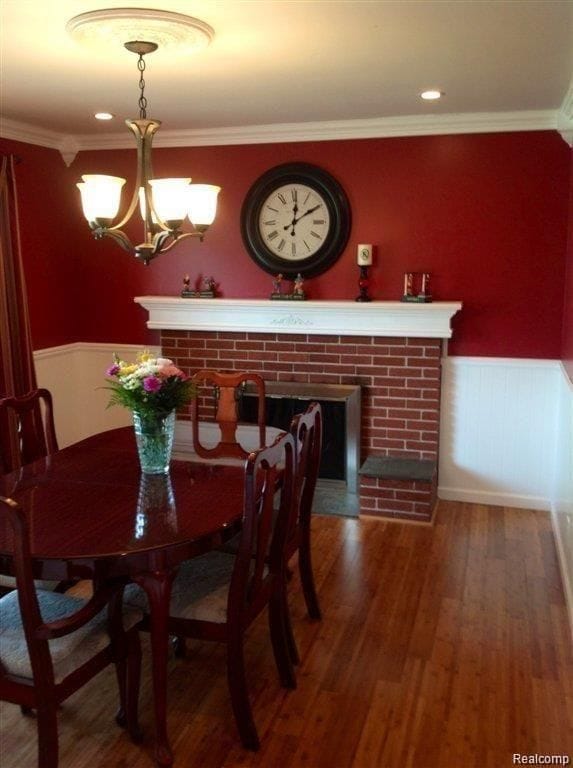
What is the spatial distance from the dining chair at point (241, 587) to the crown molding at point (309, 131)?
2.55m

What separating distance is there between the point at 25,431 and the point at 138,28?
1743 millimetres

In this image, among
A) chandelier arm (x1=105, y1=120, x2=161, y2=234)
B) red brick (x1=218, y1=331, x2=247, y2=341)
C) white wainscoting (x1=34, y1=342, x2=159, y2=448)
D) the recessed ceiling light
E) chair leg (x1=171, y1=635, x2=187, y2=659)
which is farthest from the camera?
white wainscoting (x1=34, y1=342, x2=159, y2=448)

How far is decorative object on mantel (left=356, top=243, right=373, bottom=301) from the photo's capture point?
4230 mm

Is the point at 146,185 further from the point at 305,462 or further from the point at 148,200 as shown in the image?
the point at 305,462

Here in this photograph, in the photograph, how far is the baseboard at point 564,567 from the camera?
302 centimetres

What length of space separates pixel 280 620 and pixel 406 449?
6.71ft

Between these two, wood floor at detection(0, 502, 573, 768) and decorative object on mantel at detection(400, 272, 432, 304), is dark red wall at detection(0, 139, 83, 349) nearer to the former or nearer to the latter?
decorative object on mantel at detection(400, 272, 432, 304)

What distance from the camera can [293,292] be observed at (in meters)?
4.45

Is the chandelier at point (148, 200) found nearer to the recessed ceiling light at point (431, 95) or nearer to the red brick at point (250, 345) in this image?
the recessed ceiling light at point (431, 95)

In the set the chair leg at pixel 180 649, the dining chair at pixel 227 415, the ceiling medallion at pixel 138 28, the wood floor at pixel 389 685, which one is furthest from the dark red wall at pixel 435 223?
the chair leg at pixel 180 649

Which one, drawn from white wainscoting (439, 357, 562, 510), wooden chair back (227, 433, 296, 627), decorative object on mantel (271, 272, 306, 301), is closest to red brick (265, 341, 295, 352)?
decorative object on mantel (271, 272, 306, 301)

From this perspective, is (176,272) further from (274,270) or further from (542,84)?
(542,84)

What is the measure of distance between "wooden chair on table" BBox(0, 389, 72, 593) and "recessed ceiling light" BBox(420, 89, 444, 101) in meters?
2.33

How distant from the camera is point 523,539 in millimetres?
3850
